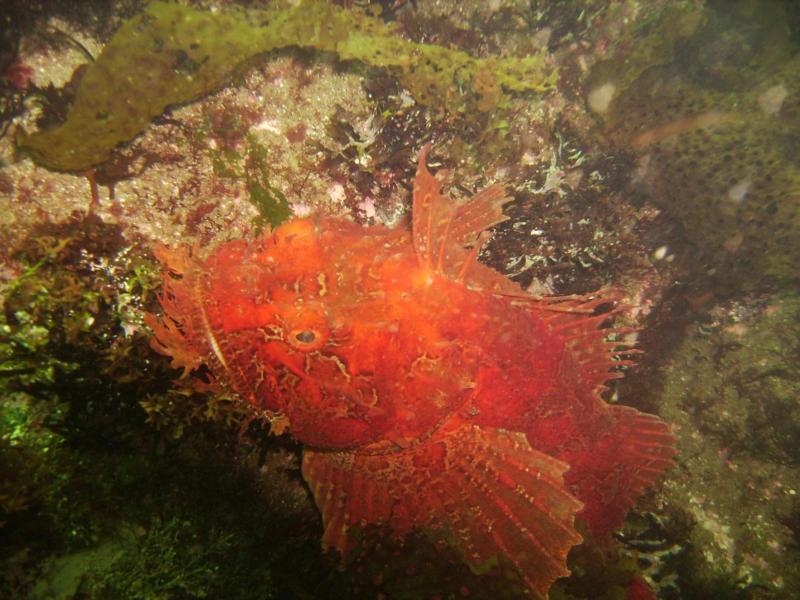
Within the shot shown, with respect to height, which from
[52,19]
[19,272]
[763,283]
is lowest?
[19,272]

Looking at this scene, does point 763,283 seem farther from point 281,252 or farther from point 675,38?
point 281,252

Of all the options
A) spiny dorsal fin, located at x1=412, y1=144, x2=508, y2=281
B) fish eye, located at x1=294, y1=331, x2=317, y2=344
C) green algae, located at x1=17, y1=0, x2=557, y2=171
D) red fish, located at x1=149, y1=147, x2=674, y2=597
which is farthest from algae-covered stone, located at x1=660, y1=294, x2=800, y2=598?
green algae, located at x1=17, y1=0, x2=557, y2=171

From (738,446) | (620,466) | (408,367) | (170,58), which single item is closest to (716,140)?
(738,446)

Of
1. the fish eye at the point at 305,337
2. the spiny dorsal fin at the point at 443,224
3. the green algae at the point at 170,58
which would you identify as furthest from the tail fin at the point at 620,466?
the green algae at the point at 170,58

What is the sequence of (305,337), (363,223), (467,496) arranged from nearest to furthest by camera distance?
(305,337) < (467,496) < (363,223)

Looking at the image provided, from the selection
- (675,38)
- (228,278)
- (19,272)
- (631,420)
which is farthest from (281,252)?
(675,38)

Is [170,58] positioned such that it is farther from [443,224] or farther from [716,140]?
[716,140]

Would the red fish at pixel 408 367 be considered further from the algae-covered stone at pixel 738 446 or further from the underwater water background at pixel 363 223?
the algae-covered stone at pixel 738 446
